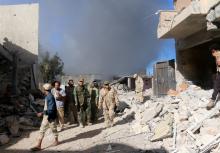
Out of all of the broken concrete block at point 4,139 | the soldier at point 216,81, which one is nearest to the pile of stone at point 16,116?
the broken concrete block at point 4,139

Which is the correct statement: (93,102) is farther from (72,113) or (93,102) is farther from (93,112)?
(72,113)

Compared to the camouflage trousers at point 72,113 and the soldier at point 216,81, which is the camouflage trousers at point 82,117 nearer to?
the camouflage trousers at point 72,113

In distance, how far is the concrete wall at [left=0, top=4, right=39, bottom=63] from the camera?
20.4 m

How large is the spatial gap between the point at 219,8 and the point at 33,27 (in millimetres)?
12921

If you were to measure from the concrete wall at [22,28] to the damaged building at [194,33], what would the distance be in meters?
7.24

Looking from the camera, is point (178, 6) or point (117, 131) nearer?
point (117, 131)

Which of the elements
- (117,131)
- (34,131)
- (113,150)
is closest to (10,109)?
(34,131)

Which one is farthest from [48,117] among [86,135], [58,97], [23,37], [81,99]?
[23,37]

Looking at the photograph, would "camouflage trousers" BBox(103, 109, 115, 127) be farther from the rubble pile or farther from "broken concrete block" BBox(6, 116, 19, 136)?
"broken concrete block" BBox(6, 116, 19, 136)

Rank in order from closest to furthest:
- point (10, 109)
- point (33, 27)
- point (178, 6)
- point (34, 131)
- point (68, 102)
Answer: point (34, 131) < point (68, 102) < point (10, 109) < point (178, 6) < point (33, 27)

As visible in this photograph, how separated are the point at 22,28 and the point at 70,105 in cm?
803

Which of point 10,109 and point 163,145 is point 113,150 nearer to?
point 163,145

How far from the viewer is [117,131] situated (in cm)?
1201

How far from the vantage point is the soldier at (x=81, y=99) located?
13.6 meters
